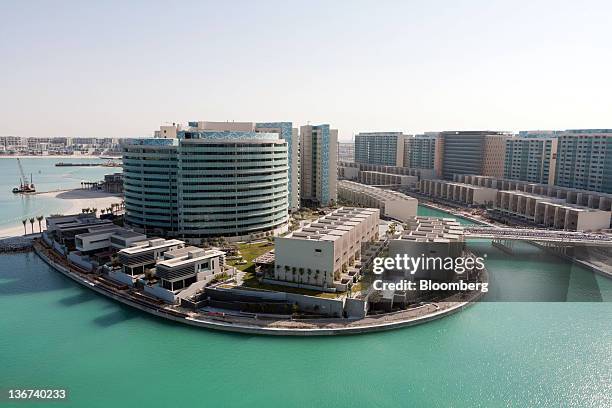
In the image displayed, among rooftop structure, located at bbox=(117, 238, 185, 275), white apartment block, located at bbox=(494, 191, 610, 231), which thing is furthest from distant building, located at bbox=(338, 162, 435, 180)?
rooftop structure, located at bbox=(117, 238, 185, 275)

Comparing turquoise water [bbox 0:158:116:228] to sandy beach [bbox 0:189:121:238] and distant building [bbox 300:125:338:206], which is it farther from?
distant building [bbox 300:125:338:206]

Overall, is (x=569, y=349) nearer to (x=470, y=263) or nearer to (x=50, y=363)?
(x=470, y=263)

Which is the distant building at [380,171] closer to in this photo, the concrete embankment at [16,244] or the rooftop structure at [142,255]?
the rooftop structure at [142,255]

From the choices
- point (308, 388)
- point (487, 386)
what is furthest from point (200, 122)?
point (487, 386)

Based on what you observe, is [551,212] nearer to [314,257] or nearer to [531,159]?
[531,159]

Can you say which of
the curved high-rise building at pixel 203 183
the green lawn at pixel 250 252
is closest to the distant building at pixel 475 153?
the curved high-rise building at pixel 203 183

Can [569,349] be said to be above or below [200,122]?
below

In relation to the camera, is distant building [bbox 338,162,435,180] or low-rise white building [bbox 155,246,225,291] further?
distant building [bbox 338,162,435,180]
